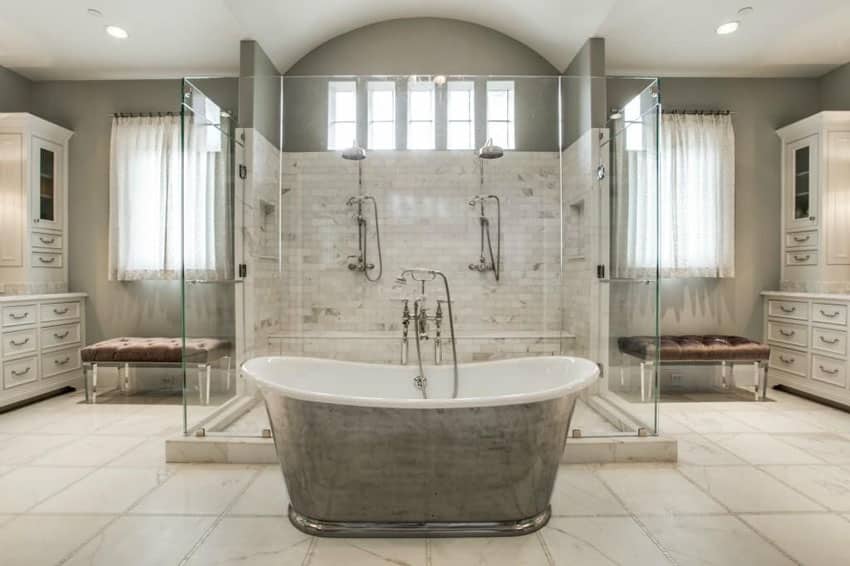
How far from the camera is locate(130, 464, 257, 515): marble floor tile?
2039 millimetres

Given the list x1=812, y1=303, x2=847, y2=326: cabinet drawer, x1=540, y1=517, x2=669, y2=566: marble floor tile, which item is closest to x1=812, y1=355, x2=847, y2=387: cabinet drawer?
x1=812, y1=303, x2=847, y2=326: cabinet drawer

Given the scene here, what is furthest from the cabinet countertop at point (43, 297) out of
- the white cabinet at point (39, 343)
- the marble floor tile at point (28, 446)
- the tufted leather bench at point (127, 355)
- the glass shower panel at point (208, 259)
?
the glass shower panel at point (208, 259)

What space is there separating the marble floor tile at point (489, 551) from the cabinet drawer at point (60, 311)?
3.75 m

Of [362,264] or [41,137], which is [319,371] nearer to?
[362,264]

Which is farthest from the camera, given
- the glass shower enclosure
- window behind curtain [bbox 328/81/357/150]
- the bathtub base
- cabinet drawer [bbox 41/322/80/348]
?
cabinet drawer [bbox 41/322/80/348]

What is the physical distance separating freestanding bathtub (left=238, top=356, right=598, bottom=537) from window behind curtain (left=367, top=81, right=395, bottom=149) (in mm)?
1753

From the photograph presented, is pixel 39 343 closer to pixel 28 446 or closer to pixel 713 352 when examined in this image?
pixel 28 446

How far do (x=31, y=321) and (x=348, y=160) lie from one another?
283 centimetres

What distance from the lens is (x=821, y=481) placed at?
7.61 ft

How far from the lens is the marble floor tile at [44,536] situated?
1677 millimetres

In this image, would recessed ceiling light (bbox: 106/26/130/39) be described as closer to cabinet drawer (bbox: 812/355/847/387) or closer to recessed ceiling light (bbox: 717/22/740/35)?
recessed ceiling light (bbox: 717/22/740/35)

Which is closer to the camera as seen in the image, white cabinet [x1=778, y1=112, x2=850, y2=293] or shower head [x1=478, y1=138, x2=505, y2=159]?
shower head [x1=478, y1=138, x2=505, y2=159]

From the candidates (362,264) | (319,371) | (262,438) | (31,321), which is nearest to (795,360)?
(362,264)

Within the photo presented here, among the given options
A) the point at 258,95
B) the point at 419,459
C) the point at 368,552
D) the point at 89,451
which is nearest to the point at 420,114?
the point at 258,95
